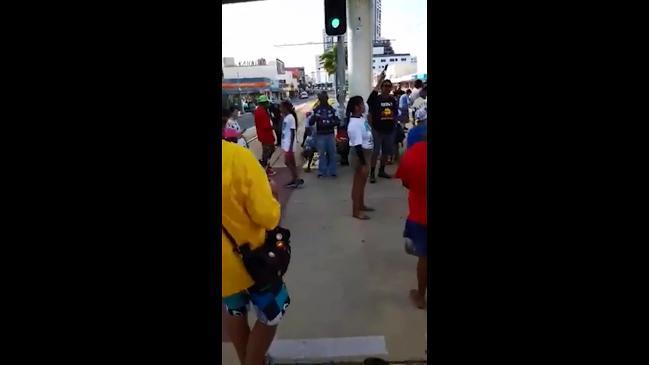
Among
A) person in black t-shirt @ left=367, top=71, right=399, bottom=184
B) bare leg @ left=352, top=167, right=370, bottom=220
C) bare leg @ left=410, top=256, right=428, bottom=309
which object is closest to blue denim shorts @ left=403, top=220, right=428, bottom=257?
bare leg @ left=410, top=256, right=428, bottom=309

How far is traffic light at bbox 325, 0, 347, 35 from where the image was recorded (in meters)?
4.74

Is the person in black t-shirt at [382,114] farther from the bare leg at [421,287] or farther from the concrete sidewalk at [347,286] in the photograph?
the bare leg at [421,287]

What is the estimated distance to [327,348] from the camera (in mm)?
2852

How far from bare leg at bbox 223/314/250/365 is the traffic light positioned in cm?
351

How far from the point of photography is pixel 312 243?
4867mm

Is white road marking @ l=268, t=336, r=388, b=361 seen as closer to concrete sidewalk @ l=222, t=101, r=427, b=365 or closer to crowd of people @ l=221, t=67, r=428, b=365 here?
concrete sidewalk @ l=222, t=101, r=427, b=365

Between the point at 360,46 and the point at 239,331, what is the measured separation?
837 cm

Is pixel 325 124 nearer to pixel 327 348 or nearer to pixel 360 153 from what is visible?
pixel 360 153

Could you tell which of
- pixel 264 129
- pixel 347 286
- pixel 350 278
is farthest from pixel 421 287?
pixel 264 129
